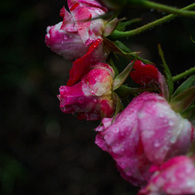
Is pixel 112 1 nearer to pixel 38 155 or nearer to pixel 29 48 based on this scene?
pixel 38 155

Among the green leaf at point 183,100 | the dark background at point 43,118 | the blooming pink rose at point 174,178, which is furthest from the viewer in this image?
the dark background at point 43,118

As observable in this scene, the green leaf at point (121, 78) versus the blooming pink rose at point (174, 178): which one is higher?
the green leaf at point (121, 78)

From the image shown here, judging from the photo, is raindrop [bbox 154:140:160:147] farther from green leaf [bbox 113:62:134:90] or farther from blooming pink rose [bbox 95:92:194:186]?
green leaf [bbox 113:62:134:90]

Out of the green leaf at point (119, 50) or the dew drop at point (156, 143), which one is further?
the green leaf at point (119, 50)

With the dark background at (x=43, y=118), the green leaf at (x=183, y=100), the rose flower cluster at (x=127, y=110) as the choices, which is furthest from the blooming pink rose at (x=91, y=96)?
the dark background at (x=43, y=118)

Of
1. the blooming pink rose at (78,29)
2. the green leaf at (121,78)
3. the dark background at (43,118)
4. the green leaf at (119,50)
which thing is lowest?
the dark background at (43,118)

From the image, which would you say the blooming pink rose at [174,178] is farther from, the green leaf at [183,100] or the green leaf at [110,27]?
the green leaf at [110,27]

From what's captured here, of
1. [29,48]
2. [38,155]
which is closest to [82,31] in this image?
[38,155]
